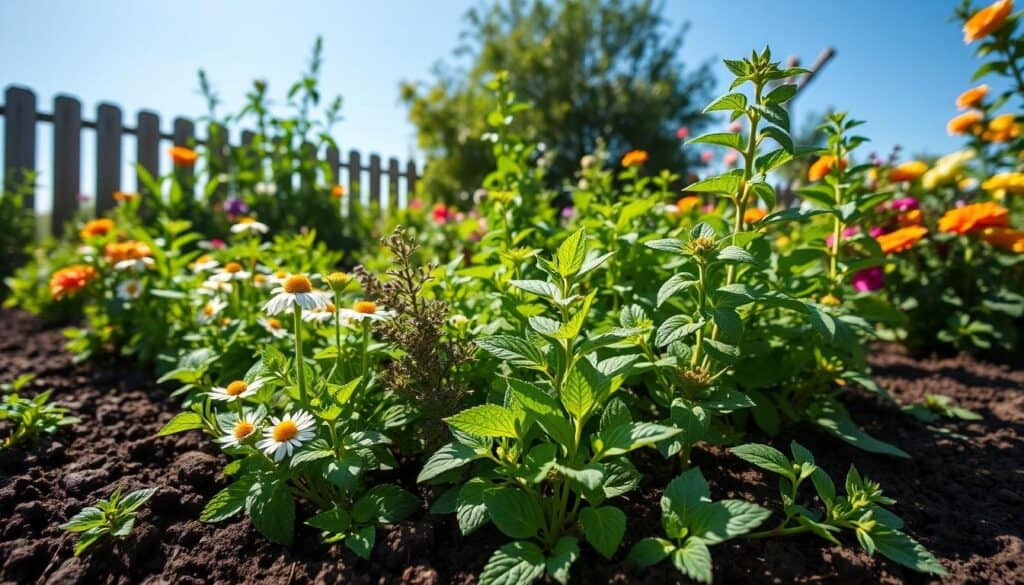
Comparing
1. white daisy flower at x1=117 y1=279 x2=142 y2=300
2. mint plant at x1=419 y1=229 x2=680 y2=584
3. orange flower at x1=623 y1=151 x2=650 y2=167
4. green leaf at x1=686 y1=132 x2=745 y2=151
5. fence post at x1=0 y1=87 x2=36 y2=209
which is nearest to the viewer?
mint plant at x1=419 y1=229 x2=680 y2=584

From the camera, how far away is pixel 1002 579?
1.14m

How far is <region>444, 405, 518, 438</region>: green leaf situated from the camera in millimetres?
→ 1112

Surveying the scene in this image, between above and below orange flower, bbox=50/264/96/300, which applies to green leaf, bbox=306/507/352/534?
below

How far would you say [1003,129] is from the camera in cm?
320

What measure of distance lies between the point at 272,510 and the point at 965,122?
13.5 feet

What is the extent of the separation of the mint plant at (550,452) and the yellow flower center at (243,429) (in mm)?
416

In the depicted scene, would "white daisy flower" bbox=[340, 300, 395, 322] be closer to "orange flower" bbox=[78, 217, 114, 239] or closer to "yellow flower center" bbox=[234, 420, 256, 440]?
"yellow flower center" bbox=[234, 420, 256, 440]

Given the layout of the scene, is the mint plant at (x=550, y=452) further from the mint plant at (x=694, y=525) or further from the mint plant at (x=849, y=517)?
the mint plant at (x=849, y=517)

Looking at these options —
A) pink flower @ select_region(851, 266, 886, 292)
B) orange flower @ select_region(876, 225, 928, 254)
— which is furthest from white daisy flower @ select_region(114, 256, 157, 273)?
pink flower @ select_region(851, 266, 886, 292)

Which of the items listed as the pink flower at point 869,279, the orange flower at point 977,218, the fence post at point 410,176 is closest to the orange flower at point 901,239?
the pink flower at point 869,279

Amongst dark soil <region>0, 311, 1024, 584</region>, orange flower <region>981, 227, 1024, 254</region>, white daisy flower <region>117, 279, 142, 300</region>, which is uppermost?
orange flower <region>981, 227, 1024, 254</region>

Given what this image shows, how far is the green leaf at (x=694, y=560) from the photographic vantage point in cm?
95

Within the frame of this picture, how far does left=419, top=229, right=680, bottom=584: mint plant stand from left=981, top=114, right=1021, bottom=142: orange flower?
3.33 m

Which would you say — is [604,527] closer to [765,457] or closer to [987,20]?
[765,457]
